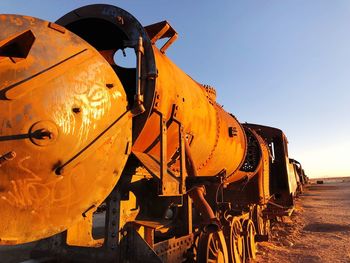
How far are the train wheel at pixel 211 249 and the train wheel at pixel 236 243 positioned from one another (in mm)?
790

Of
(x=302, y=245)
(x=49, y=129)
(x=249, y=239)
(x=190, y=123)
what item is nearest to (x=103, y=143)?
(x=49, y=129)

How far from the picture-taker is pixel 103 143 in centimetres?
265

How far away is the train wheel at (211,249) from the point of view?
171 inches

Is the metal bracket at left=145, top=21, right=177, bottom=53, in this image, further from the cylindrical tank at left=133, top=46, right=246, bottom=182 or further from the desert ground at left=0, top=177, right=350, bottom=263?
the desert ground at left=0, top=177, right=350, bottom=263

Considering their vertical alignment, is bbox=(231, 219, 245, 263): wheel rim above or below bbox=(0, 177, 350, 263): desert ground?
above

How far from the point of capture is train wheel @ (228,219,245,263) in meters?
5.91

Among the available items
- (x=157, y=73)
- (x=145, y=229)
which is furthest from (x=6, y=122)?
(x=145, y=229)

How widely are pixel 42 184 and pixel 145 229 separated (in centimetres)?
171

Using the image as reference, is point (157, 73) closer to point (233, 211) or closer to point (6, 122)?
point (6, 122)

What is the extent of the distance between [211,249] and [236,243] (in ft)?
6.48

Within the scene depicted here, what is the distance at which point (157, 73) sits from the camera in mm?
3480

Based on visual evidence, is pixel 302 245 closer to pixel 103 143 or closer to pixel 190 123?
pixel 190 123

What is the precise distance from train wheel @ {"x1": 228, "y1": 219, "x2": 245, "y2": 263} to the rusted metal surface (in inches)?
154

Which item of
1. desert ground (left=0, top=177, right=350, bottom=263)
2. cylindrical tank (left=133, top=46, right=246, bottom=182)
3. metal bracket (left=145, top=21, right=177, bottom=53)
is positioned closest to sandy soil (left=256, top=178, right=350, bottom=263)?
desert ground (left=0, top=177, right=350, bottom=263)
